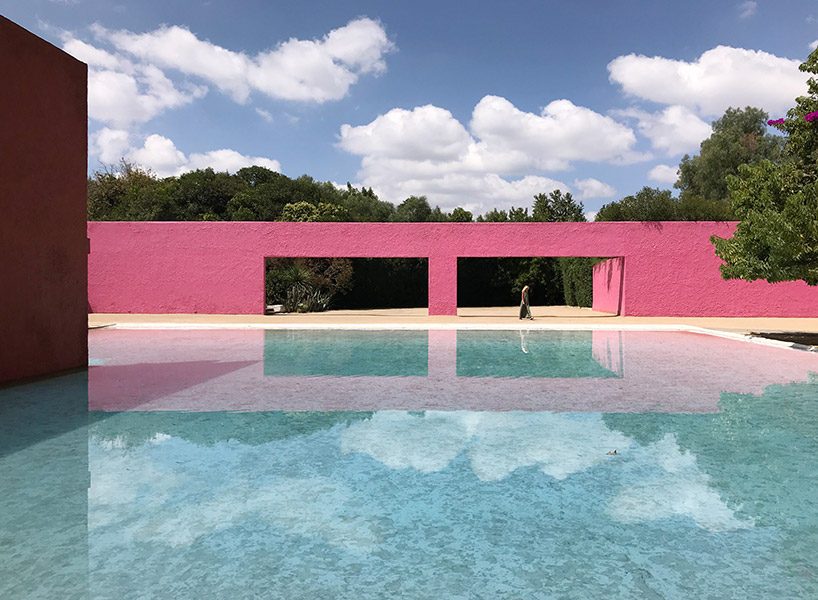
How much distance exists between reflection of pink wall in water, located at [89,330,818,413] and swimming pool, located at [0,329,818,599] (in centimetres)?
7

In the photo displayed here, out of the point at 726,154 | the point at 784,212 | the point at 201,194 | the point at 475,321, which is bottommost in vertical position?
the point at 475,321

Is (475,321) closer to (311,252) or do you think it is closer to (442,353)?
(311,252)

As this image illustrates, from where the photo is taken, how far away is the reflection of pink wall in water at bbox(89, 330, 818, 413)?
24.1 ft

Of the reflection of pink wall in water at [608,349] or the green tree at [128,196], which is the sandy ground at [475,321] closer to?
the reflection of pink wall in water at [608,349]

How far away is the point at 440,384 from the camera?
349 inches

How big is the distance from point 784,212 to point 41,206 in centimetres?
1453

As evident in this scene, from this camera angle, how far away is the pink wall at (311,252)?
23703mm

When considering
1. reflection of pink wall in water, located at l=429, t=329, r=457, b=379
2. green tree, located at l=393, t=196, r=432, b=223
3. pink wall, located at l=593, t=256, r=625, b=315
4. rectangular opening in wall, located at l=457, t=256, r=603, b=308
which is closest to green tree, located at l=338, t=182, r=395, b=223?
green tree, located at l=393, t=196, r=432, b=223

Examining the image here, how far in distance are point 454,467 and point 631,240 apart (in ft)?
69.1

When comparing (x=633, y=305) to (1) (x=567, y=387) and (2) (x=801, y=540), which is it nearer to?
(1) (x=567, y=387)

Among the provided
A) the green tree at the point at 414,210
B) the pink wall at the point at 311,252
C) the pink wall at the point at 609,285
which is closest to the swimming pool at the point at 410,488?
the pink wall at the point at 311,252

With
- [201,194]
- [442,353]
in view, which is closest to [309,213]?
[201,194]

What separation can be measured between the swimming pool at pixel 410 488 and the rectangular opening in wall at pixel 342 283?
19.4 m

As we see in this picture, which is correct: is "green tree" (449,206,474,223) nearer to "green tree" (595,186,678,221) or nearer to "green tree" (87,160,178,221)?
"green tree" (595,186,678,221)
